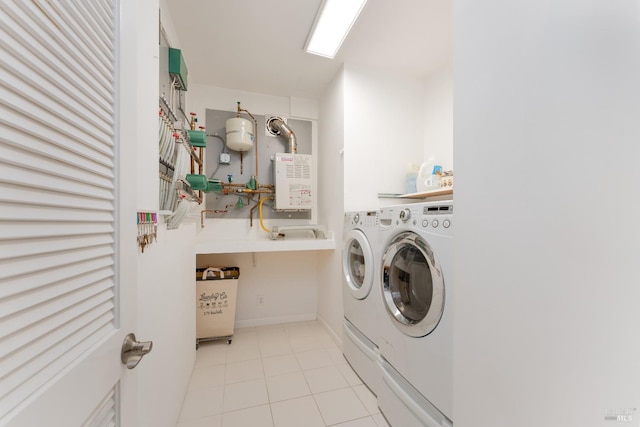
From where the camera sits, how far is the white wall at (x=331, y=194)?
221 cm

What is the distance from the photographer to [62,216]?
0.39 metres

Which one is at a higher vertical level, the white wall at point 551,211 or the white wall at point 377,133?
the white wall at point 377,133

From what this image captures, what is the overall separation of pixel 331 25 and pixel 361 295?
1.95 meters

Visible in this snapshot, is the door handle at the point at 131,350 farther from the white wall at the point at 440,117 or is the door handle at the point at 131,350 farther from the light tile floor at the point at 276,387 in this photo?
the white wall at the point at 440,117

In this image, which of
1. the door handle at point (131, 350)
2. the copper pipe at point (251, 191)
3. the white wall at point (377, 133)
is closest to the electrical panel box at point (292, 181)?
the copper pipe at point (251, 191)

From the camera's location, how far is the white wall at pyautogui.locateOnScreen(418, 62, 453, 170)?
82.1 inches

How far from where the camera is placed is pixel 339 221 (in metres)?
2.24

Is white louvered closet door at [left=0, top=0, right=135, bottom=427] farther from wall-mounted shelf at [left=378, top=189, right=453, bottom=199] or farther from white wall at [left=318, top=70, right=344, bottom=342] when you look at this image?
wall-mounted shelf at [left=378, top=189, right=453, bottom=199]

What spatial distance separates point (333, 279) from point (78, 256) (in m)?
2.09

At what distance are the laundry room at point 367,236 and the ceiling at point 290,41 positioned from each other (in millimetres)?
19

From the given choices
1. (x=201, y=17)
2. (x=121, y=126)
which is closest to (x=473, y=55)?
(x=121, y=126)

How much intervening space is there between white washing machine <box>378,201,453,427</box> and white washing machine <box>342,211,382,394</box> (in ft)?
0.33

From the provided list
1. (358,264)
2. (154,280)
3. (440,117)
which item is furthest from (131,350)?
(440,117)

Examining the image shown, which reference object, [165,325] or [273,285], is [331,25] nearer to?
[165,325]
